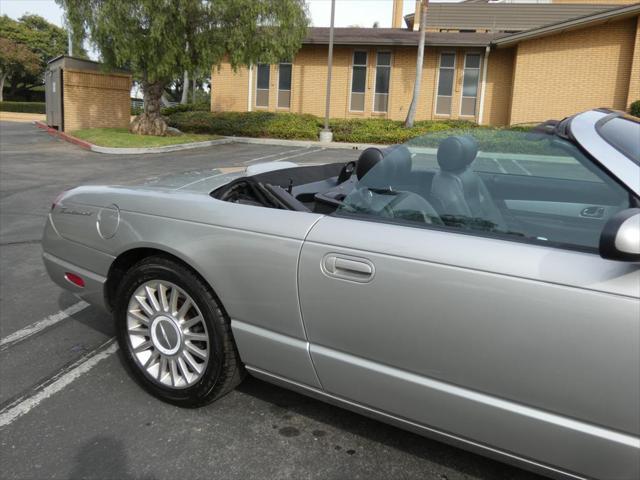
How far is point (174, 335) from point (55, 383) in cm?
89

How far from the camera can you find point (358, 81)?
25.0m

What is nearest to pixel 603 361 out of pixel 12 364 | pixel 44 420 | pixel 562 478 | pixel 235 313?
pixel 562 478

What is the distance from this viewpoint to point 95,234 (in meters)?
3.08

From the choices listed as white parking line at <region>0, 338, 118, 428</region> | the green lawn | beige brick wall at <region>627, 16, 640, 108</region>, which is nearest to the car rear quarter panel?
white parking line at <region>0, 338, 118, 428</region>

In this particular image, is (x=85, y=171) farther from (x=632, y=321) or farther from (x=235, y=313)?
(x=632, y=321)

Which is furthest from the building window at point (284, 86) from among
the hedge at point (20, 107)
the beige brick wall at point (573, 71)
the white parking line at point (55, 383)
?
the hedge at point (20, 107)

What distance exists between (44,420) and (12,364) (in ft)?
2.50

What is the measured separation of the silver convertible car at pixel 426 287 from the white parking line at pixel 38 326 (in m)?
0.94

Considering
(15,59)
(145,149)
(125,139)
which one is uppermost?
(15,59)

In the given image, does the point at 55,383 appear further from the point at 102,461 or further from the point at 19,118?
the point at 19,118

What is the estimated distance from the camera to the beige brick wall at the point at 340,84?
2420cm

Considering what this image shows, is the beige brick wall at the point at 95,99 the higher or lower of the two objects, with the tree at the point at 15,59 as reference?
lower

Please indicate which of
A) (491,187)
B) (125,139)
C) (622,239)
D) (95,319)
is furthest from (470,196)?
(125,139)

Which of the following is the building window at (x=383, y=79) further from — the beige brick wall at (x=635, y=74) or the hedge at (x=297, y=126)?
the beige brick wall at (x=635, y=74)
